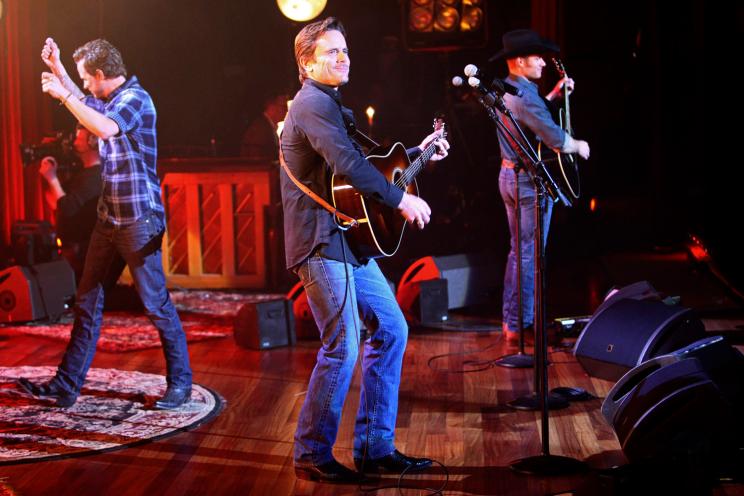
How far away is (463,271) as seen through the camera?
316 inches

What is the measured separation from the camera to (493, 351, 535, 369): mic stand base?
601 cm

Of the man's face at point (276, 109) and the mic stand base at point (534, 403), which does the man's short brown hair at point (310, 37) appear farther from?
the man's face at point (276, 109)

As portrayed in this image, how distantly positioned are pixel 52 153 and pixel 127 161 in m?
3.23

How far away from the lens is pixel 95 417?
499 centimetres

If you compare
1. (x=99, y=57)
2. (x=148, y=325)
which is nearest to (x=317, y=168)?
(x=99, y=57)


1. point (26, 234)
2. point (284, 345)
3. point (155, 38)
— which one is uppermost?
point (155, 38)

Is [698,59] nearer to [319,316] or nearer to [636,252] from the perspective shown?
[636,252]

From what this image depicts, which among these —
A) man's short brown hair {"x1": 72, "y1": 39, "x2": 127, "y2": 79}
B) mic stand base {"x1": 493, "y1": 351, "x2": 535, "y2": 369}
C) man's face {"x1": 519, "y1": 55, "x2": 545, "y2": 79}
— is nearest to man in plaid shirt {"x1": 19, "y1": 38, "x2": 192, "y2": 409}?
man's short brown hair {"x1": 72, "y1": 39, "x2": 127, "y2": 79}

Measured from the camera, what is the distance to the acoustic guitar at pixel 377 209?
3809mm

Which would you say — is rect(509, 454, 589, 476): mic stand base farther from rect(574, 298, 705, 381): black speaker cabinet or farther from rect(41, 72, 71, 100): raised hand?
rect(41, 72, 71, 100): raised hand

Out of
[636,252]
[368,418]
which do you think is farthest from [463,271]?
[368,418]

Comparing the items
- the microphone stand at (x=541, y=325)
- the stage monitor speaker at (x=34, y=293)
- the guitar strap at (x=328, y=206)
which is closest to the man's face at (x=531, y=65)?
the microphone stand at (x=541, y=325)

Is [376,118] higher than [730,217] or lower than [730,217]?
higher

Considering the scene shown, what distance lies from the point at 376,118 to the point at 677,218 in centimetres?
337
